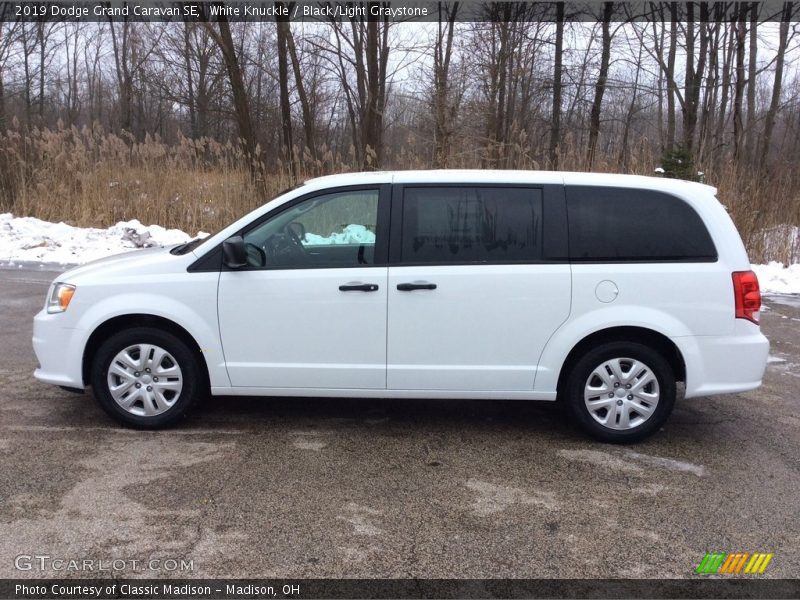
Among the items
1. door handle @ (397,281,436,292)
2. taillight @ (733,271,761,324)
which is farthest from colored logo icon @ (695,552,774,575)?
door handle @ (397,281,436,292)

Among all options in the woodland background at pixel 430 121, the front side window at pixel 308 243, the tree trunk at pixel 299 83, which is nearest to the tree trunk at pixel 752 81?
the woodland background at pixel 430 121

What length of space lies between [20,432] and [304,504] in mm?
2301

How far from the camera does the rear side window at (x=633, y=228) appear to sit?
4.58 meters

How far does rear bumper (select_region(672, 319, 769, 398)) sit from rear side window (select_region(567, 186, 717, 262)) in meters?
0.53

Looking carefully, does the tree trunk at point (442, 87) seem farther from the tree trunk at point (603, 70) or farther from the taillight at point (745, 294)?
the taillight at point (745, 294)

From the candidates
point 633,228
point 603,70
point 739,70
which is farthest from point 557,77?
point 633,228

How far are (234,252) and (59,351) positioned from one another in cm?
142

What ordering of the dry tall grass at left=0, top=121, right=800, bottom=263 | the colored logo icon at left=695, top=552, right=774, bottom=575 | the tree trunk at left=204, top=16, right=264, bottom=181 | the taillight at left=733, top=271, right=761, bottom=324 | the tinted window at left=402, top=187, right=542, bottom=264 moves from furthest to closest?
the tree trunk at left=204, top=16, right=264, bottom=181 < the dry tall grass at left=0, top=121, right=800, bottom=263 < the tinted window at left=402, top=187, right=542, bottom=264 < the taillight at left=733, top=271, right=761, bottom=324 < the colored logo icon at left=695, top=552, right=774, bottom=575

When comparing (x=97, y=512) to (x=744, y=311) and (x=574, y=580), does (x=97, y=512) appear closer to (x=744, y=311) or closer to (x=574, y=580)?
(x=574, y=580)

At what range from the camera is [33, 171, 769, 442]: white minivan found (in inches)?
179

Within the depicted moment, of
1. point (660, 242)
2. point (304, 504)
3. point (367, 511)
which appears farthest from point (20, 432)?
point (660, 242)

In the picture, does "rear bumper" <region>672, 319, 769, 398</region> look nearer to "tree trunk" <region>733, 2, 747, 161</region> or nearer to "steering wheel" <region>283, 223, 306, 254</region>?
"steering wheel" <region>283, 223, 306, 254</region>

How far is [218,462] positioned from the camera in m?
4.31

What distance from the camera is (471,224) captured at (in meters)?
4.67
